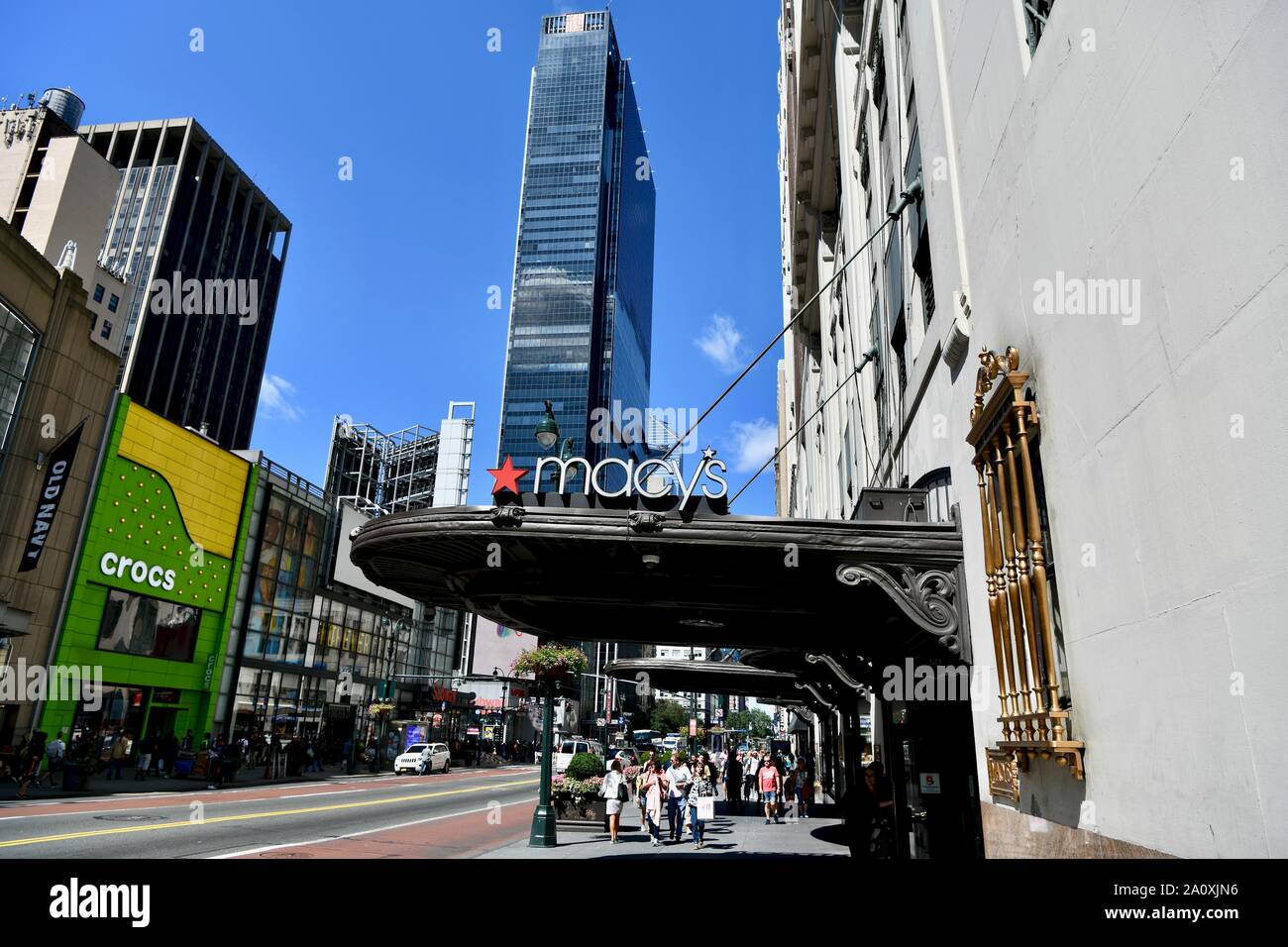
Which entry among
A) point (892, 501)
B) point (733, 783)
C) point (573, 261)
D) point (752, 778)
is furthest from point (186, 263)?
point (892, 501)

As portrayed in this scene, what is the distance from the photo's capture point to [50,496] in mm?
30031

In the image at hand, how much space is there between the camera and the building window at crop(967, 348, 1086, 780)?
5.50 m

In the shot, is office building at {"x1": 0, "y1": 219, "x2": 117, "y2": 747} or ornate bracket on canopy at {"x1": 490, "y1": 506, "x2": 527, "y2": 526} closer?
Answer: ornate bracket on canopy at {"x1": 490, "y1": 506, "x2": 527, "y2": 526}

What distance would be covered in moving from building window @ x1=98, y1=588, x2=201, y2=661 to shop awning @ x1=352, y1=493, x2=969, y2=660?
30.6 m

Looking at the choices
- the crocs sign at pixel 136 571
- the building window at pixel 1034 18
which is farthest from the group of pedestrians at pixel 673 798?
the crocs sign at pixel 136 571

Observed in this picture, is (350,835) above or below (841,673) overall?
below

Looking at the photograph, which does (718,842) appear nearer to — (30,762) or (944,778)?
(944,778)

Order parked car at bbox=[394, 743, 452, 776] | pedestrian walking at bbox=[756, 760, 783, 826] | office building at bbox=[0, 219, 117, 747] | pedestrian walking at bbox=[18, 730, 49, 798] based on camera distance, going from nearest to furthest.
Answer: pedestrian walking at bbox=[18, 730, 49, 798] < pedestrian walking at bbox=[756, 760, 783, 826] < office building at bbox=[0, 219, 117, 747] < parked car at bbox=[394, 743, 452, 776]

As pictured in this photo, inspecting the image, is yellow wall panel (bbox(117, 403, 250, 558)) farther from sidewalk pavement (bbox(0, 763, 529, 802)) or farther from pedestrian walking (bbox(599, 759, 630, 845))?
pedestrian walking (bbox(599, 759, 630, 845))

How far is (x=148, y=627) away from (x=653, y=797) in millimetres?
29730

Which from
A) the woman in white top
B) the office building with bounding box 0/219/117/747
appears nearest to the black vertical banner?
the office building with bounding box 0/219/117/747

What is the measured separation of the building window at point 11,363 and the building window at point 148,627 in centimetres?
871
